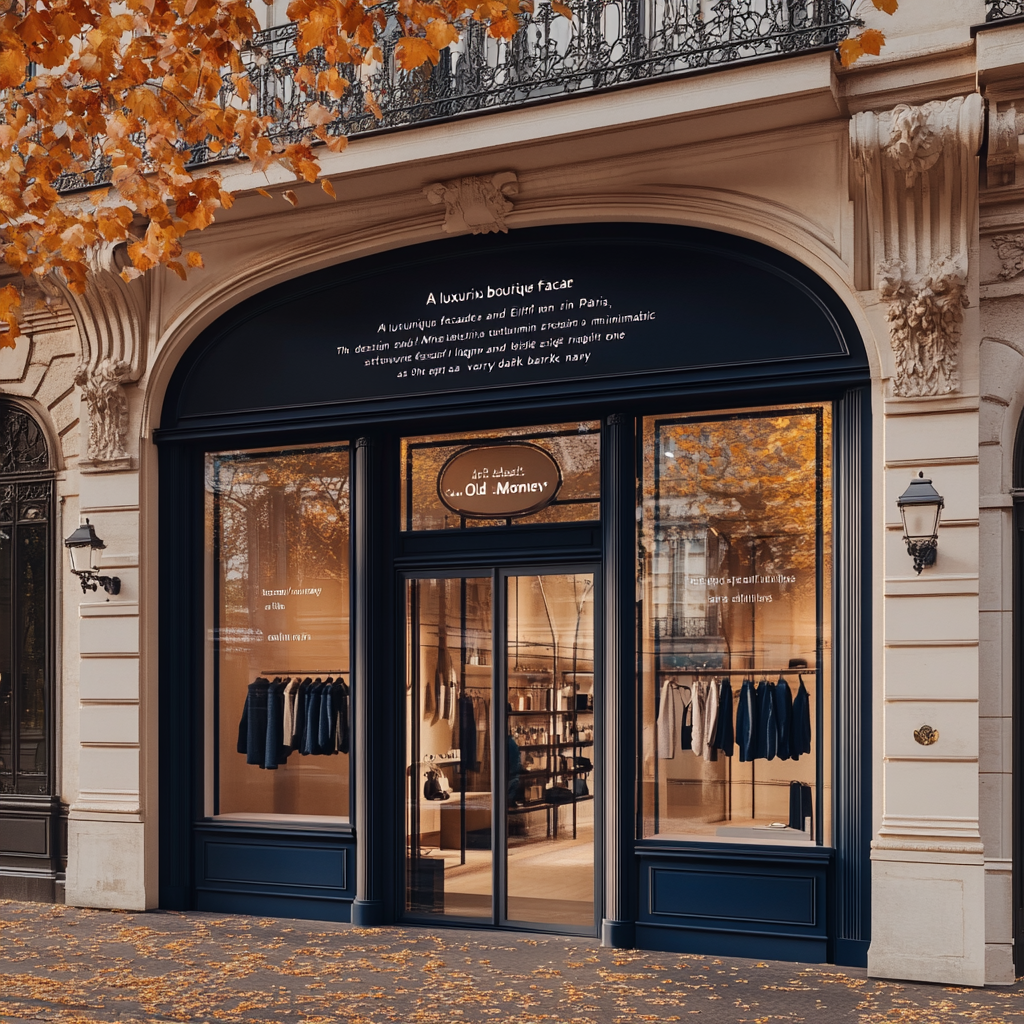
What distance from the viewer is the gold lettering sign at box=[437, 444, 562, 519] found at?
387 inches

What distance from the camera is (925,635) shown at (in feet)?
27.4

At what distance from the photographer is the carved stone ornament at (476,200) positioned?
31.5 feet

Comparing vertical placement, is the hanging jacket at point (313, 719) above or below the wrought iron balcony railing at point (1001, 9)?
below

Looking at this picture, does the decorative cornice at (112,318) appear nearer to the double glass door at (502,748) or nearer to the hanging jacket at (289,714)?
the hanging jacket at (289,714)

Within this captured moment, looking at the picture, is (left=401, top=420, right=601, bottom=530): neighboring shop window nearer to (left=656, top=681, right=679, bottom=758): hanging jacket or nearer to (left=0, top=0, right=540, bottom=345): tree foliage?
(left=656, top=681, right=679, bottom=758): hanging jacket

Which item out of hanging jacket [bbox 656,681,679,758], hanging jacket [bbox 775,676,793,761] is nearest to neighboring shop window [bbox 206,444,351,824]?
hanging jacket [bbox 656,681,679,758]

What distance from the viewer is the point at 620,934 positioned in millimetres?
9070

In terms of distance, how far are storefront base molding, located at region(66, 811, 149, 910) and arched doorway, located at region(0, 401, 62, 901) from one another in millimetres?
393

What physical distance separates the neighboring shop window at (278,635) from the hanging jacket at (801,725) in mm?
3435

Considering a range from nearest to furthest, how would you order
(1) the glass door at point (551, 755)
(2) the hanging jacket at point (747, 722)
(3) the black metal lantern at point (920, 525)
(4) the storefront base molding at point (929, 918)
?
1. (4) the storefront base molding at point (929, 918)
2. (3) the black metal lantern at point (920, 525)
3. (2) the hanging jacket at point (747, 722)
4. (1) the glass door at point (551, 755)

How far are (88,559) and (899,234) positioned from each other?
673 cm

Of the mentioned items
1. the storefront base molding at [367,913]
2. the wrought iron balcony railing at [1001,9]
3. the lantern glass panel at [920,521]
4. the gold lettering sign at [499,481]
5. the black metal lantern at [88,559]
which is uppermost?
the wrought iron balcony railing at [1001,9]

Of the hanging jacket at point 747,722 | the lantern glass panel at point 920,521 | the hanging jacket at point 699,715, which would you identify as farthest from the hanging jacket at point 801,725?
the lantern glass panel at point 920,521

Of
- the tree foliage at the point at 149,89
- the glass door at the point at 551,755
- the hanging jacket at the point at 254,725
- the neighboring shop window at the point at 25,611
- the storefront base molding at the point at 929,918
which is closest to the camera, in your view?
the tree foliage at the point at 149,89
